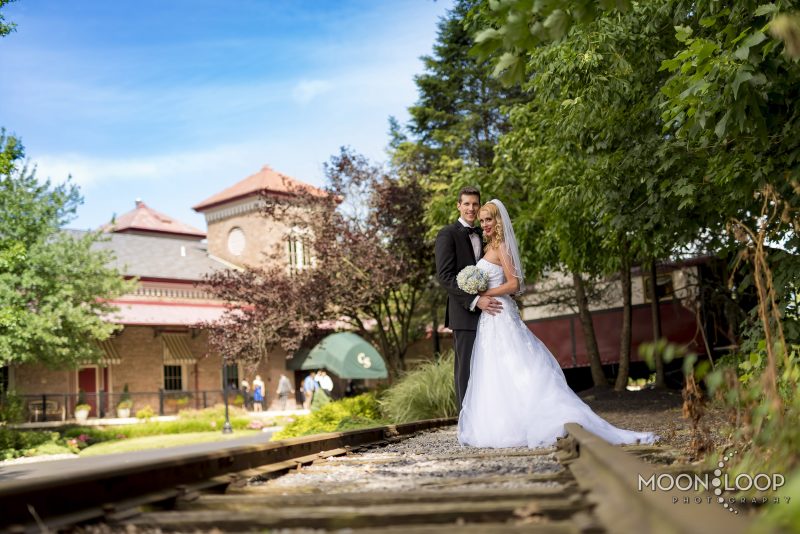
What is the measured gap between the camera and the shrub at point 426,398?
13.4 metres

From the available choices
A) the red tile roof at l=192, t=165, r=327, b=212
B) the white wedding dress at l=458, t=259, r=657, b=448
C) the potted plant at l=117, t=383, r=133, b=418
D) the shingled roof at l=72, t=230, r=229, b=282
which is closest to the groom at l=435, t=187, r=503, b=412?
the white wedding dress at l=458, t=259, r=657, b=448

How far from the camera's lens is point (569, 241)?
17281mm

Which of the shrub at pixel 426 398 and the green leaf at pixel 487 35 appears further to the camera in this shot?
the shrub at pixel 426 398

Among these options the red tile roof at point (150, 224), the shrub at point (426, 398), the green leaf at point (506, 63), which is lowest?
the shrub at point (426, 398)

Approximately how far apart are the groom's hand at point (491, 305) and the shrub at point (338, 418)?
18.2 ft

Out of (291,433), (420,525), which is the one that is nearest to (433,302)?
(291,433)

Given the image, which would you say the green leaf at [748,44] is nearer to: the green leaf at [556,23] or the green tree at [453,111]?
the green leaf at [556,23]

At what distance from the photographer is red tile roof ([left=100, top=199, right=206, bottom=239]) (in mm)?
48556

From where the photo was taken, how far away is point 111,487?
3920 mm

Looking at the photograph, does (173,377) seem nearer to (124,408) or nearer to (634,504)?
(124,408)

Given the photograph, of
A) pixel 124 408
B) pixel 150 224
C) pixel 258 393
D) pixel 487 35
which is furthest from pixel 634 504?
pixel 150 224

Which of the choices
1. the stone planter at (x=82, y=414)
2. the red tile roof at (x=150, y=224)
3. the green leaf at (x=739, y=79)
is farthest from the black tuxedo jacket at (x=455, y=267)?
the red tile roof at (x=150, y=224)

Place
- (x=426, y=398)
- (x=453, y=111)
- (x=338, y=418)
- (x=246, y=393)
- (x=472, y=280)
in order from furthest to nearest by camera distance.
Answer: (x=246, y=393)
(x=453, y=111)
(x=338, y=418)
(x=426, y=398)
(x=472, y=280)

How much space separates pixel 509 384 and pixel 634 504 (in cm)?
451
